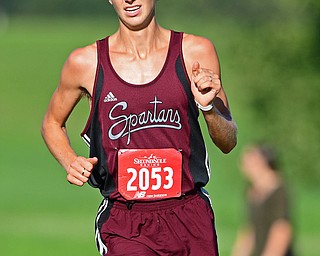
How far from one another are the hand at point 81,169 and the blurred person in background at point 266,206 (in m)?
4.05

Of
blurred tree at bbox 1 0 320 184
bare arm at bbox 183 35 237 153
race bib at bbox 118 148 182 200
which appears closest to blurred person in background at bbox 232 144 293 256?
bare arm at bbox 183 35 237 153

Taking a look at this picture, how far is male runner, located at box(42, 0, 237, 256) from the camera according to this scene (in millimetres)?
6371

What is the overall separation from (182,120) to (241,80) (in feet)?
60.8

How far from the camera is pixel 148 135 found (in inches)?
252

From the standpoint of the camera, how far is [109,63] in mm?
6488

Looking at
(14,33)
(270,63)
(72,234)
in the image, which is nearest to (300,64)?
(270,63)

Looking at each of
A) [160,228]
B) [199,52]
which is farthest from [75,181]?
[199,52]

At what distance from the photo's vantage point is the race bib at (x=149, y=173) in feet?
20.9

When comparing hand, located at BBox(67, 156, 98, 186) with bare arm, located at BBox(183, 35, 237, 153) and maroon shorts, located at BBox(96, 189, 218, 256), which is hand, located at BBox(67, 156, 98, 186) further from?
bare arm, located at BBox(183, 35, 237, 153)

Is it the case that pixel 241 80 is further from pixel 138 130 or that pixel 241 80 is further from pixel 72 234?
pixel 138 130

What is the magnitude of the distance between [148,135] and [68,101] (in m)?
0.61

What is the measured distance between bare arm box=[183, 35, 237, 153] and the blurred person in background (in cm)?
340

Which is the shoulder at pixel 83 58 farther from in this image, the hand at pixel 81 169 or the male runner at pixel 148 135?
the hand at pixel 81 169

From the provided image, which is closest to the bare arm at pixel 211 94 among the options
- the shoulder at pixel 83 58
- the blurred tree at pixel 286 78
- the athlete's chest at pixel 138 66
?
the athlete's chest at pixel 138 66
